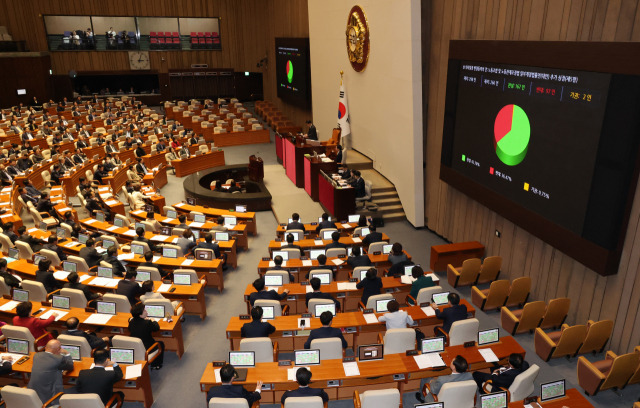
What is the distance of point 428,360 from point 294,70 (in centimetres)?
2037

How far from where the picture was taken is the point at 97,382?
245 inches

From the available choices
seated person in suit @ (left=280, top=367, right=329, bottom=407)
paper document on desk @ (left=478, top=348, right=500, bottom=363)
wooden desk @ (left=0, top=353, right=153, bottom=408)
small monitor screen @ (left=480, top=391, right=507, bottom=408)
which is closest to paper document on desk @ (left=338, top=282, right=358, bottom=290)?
paper document on desk @ (left=478, top=348, right=500, bottom=363)

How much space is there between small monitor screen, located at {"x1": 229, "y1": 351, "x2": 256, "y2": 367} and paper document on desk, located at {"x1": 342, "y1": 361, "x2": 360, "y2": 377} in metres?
1.32

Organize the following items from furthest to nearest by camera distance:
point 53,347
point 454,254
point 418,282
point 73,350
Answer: point 454,254 < point 418,282 < point 73,350 < point 53,347

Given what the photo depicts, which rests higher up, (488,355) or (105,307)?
(105,307)

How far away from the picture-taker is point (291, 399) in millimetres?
5602

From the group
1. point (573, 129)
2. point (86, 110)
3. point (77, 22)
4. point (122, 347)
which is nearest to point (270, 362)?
point (122, 347)

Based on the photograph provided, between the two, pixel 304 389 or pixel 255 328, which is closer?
pixel 304 389

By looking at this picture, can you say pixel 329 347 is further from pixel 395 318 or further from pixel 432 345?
pixel 432 345

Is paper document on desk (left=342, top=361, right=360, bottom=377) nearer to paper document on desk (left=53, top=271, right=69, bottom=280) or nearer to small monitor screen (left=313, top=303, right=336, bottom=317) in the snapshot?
small monitor screen (left=313, top=303, right=336, bottom=317)

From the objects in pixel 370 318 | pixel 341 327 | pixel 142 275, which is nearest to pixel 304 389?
pixel 341 327

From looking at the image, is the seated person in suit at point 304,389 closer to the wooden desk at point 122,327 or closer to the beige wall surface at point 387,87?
the wooden desk at point 122,327

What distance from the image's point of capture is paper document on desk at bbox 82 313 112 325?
787cm

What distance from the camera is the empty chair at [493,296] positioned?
9.27m
